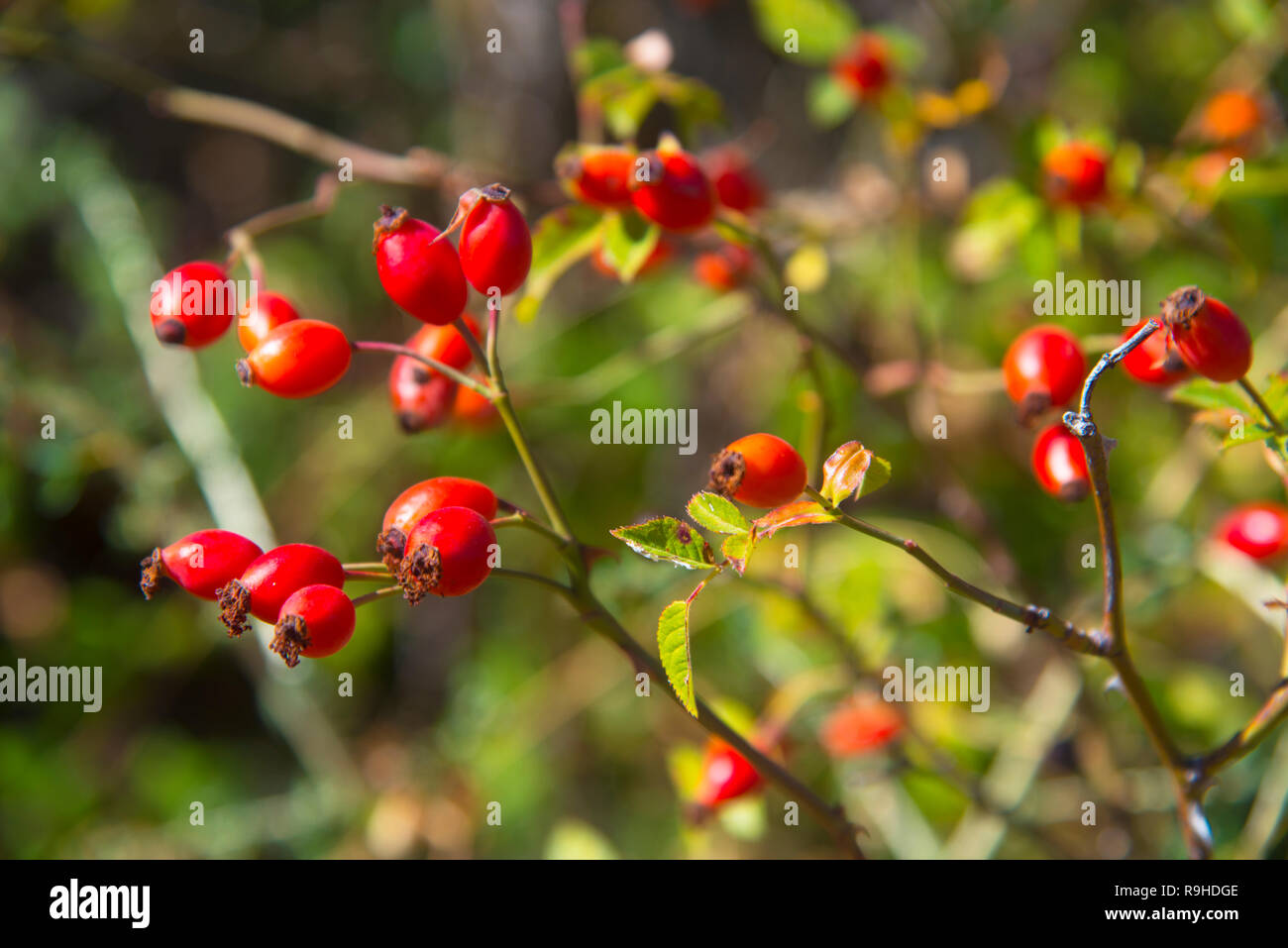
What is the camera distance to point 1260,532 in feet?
3.88

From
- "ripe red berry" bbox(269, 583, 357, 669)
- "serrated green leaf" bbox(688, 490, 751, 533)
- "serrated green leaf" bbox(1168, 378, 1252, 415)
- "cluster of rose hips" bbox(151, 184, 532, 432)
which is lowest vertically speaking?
"ripe red berry" bbox(269, 583, 357, 669)

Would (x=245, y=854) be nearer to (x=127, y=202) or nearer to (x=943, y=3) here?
(x=127, y=202)

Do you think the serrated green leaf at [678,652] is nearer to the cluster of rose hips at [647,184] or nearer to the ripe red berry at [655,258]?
the cluster of rose hips at [647,184]

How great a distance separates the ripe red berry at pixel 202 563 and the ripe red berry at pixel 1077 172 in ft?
3.57

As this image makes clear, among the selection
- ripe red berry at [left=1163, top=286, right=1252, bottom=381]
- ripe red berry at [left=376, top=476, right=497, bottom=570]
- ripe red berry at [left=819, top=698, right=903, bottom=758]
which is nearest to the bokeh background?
ripe red berry at [left=819, top=698, right=903, bottom=758]

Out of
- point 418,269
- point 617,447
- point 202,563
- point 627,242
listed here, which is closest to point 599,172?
point 627,242

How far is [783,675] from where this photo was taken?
178 cm

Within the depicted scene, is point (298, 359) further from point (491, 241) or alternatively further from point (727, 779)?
point (727, 779)

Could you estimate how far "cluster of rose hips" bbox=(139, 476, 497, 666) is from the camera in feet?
2.33

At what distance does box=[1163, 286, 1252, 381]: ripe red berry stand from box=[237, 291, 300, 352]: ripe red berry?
0.81m

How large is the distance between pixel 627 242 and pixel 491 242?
0.33 metres

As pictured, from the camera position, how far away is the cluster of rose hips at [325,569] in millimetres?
710

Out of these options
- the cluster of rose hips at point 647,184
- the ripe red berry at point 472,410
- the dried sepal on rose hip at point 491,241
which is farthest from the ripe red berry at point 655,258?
the dried sepal on rose hip at point 491,241

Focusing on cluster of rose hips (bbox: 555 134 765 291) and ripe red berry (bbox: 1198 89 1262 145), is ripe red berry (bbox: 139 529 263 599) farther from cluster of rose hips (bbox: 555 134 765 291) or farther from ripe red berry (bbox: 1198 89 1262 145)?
ripe red berry (bbox: 1198 89 1262 145)
